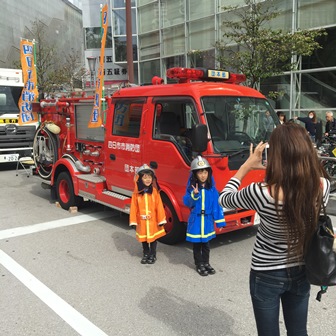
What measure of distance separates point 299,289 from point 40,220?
5370mm

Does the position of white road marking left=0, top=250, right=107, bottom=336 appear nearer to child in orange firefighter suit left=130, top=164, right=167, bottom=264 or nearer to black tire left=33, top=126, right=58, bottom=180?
child in orange firefighter suit left=130, top=164, right=167, bottom=264

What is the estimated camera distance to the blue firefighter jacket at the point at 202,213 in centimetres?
422

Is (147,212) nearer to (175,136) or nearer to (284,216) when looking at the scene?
(175,136)

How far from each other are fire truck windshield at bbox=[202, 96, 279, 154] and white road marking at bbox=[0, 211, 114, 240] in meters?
2.97

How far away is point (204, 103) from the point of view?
4.80 meters

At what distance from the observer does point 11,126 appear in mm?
11938

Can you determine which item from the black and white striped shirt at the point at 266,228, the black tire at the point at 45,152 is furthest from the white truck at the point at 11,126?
the black and white striped shirt at the point at 266,228

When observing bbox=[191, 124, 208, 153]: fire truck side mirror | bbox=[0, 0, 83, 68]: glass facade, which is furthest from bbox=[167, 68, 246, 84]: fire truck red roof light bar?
bbox=[0, 0, 83, 68]: glass facade

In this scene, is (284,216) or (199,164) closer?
(284,216)

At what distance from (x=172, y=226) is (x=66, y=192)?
308 centimetres

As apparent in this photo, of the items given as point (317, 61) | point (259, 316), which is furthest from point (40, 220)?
point (317, 61)

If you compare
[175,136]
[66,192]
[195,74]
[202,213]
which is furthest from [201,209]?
[66,192]

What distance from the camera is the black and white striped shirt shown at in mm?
1921

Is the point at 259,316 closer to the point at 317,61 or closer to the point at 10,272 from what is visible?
the point at 10,272
